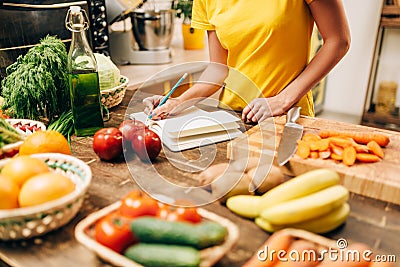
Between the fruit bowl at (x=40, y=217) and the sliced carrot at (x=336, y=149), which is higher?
the sliced carrot at (x=336, y=149)

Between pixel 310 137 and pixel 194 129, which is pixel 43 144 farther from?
pixel 310 137

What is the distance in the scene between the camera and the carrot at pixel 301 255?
2.10 feet

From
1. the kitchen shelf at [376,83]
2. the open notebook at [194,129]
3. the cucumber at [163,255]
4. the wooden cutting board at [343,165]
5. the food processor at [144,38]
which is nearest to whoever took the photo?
the cucumber at [163,255]

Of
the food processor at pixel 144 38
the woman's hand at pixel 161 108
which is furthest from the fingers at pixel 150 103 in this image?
the food processor at pixel 144 38

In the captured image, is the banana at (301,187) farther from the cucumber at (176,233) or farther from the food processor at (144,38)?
the food processor at (144,38)

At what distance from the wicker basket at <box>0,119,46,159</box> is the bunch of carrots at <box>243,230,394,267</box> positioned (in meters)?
0.65

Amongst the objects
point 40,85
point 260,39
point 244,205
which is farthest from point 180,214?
point 260,39

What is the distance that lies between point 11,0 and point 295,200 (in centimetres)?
149

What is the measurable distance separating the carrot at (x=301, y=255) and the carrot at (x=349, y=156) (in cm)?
34

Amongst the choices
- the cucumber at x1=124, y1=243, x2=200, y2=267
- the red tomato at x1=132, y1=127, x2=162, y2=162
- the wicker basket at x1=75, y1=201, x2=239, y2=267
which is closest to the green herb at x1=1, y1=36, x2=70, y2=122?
the red tomato at x1=132, y1=127, x2=162, y2=162

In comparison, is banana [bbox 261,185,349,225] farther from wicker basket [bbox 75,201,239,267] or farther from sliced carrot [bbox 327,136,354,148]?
sliced carrot [bbox 327,136,354,148]

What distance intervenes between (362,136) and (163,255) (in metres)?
0.70

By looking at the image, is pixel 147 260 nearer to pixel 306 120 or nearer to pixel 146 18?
pixel 306 120

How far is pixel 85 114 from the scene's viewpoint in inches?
48.4
